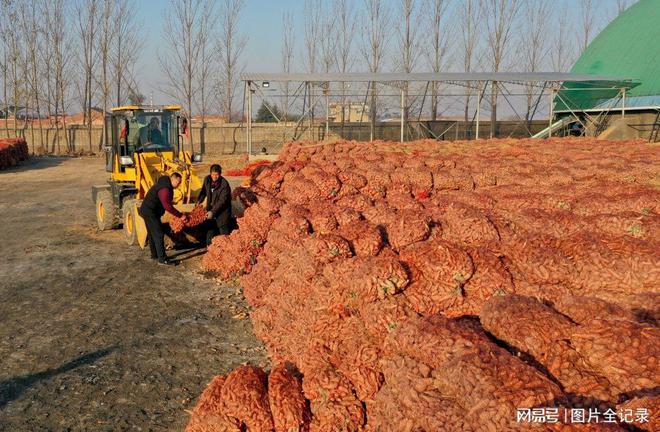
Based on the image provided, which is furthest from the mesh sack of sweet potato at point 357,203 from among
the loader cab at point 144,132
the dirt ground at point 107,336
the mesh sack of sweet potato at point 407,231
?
the loader cab at point 144,132

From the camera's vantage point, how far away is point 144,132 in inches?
447

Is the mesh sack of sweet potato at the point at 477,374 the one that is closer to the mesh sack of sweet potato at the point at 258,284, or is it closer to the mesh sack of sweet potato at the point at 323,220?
the mesh sack of sweet potato at the point at 323,220

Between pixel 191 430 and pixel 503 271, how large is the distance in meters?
2.97

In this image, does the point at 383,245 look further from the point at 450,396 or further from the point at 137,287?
the point at 137,287

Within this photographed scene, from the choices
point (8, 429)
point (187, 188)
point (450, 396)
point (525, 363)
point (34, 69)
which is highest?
point (34, 69)

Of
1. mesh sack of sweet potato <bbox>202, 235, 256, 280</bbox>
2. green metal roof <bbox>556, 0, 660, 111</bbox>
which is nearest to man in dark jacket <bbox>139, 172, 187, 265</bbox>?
mesh sack of sweet potato <bbox>202, 235, 256, 280</bbox>

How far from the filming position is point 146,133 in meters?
11.4

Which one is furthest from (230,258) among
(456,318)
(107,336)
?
(456,318)

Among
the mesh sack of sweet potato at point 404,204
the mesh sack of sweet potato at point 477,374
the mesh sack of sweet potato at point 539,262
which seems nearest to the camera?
the mesh sack of sweet potato at point 477,374

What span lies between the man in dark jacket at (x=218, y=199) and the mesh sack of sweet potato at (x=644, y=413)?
771 cm

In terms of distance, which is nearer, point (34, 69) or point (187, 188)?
point (187, 188)

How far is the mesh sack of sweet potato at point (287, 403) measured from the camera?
155 inches

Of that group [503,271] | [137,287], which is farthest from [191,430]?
[137,287]

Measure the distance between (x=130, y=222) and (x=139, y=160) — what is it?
1.30 m
